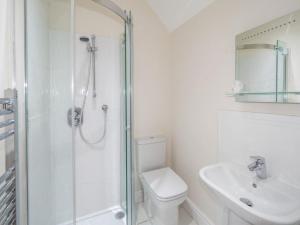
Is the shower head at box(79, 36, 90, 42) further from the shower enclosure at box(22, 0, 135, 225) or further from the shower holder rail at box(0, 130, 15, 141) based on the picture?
the shower holder rail at box(0, 130, 15, 141)

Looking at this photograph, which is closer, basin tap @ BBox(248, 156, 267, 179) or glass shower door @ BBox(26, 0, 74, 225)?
basin tap @ BBox(248, 156, 267, 179)

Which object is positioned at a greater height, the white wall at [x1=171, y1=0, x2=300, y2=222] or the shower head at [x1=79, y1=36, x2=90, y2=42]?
the shower head at [x1=79, y1=36, x2=90, y2=42]

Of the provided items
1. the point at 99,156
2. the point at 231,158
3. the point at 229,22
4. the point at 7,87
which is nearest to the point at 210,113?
the point at 231,158

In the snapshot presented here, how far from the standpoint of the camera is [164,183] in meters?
1.63

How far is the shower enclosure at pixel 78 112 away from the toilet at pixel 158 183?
0.22 m

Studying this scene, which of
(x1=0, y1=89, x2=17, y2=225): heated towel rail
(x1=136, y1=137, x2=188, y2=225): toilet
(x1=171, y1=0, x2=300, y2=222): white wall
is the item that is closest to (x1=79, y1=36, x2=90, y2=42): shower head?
(x1=0, y1=89, x2=17, y2=225): heated towel rail

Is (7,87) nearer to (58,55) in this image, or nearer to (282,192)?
(58,55)

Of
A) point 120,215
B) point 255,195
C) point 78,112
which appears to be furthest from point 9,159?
point 255,195

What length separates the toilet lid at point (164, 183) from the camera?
1.47 m

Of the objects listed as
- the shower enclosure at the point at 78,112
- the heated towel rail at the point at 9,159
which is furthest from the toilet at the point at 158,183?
the heated towel rail at the point at 9,159

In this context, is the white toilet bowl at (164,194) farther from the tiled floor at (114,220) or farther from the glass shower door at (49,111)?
the glass shower door at (49,111)

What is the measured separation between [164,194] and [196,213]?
614mm

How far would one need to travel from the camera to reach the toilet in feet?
4.82

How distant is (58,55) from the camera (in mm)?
1330
